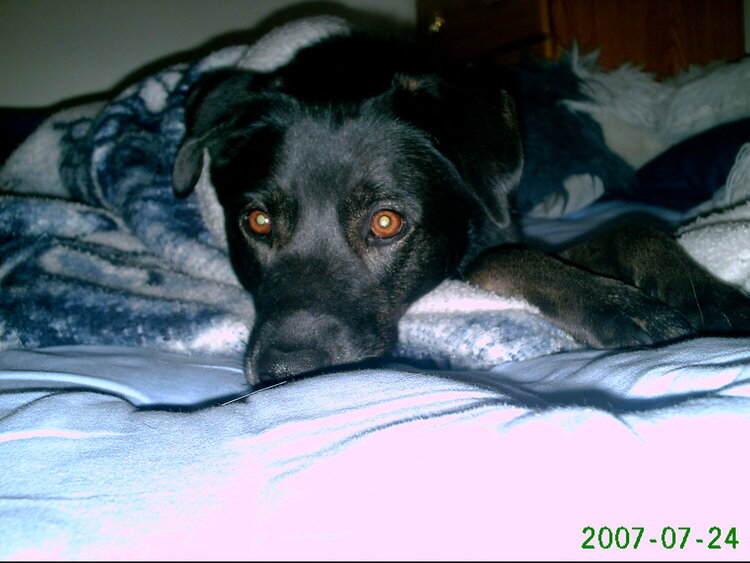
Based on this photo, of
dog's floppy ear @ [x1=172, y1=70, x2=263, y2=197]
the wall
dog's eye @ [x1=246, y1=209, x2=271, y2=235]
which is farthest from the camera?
the wall

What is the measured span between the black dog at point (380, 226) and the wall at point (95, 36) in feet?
11.2

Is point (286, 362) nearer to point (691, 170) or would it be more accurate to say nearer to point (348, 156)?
point (348, 156)

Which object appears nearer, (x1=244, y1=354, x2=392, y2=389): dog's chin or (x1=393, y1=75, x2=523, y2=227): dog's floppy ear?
(x1=244, y1=354, x2=392, y2=389): dog's chin

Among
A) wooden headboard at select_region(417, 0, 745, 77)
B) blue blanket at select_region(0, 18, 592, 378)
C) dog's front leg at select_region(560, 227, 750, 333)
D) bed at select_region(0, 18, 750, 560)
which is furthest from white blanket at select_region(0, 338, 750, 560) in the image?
wooden headboard at select_region(417, 0, 745, 77)

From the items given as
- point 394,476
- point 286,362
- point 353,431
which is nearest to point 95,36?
point 286,362

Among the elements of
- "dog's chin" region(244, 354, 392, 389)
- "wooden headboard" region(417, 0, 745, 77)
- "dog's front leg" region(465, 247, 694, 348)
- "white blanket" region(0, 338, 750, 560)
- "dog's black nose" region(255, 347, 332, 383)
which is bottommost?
"dog's chin" region(244, 354, 392, 389)

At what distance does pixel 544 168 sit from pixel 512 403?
248cm

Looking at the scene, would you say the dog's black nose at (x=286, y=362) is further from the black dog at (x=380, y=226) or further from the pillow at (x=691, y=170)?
the pillow at (x=691, y=170)

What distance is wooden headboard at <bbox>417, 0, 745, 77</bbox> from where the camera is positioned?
4602mm

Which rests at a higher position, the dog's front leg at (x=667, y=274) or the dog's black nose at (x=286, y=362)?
the dog's front leg at (x=667, y=274)

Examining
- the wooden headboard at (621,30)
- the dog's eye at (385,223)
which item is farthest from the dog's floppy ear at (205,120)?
the wooden headboard at (621,30)

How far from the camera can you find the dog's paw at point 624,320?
1.32 meters

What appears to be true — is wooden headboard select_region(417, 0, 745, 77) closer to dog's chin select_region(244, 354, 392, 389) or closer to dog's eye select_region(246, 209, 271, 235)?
dog's eye select_region(246, 209, 271, 235)

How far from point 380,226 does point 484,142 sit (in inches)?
17.1
